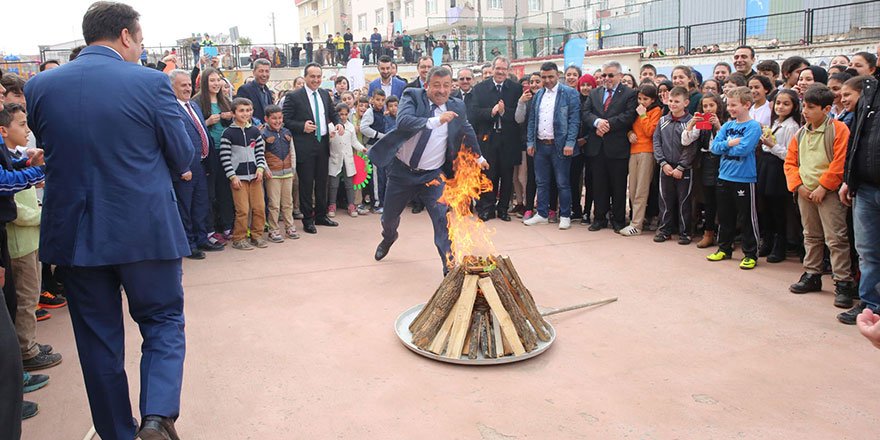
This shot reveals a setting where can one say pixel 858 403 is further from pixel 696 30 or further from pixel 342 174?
pixel 696 30

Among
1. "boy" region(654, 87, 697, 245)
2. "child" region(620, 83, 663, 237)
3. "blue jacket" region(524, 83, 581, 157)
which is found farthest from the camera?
"blue jacket" region(524, 83, 581, 157)

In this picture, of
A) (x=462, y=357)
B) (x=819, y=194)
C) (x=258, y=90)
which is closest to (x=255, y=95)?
(x=258, y=90)

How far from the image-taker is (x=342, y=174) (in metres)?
10.1

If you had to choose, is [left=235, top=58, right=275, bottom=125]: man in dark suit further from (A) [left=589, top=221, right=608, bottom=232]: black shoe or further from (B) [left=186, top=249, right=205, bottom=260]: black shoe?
(A) [left=589, top=221, right=608, bottom=232]: black shoe

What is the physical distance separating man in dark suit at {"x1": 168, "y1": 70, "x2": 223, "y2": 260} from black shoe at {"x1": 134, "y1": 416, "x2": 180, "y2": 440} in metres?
4.18

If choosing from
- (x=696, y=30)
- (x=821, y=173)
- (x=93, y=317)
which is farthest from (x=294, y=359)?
(x=696, y=30)

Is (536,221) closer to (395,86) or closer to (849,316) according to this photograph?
(395,86)

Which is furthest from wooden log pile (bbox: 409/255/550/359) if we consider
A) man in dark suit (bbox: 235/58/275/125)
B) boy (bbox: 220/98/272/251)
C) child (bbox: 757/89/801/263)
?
man in dark suit (bbox: 235/58/275/125)

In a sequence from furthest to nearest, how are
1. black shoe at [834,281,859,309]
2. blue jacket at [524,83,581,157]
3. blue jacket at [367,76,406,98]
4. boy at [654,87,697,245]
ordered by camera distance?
blue jacket at [367,76,406,98], blue jacket at [524,83,581,157], boy at [654,87,697,245], black shoe at [834,281,859,309]

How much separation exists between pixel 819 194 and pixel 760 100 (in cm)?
185

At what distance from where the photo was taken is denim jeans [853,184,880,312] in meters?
4.97

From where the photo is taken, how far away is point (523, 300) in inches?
192

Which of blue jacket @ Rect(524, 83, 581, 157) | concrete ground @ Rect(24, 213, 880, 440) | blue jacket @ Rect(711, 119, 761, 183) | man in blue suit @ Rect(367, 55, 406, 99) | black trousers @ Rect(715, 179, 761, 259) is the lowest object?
concrete ground @ Rect(24, 213, 880, 440)

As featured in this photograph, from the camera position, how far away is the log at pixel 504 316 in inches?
179
